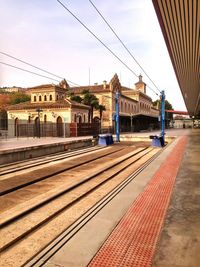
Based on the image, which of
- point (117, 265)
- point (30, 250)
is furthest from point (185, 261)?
point (30, 250)

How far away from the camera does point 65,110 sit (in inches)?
1791

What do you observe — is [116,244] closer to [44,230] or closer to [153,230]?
[153,230]

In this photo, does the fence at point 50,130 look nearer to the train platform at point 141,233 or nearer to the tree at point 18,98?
the train platform at point 141,233

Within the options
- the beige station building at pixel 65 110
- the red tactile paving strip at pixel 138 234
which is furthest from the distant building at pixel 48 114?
the red tactile paving strip at pixel 138 234

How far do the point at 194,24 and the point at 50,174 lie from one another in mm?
9372

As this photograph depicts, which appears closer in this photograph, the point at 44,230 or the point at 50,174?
the point at 44,230

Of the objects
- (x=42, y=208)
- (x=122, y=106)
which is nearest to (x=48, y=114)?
(x=122, y=106)

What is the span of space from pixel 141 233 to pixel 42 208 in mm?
3341

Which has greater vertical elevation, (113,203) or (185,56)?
(185,56)

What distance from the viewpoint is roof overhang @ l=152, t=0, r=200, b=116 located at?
1123 centimetres

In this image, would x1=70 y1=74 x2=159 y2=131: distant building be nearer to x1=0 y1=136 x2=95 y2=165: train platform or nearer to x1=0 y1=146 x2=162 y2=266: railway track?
x1=0 y1=136 x2=95 y2=165: train platform

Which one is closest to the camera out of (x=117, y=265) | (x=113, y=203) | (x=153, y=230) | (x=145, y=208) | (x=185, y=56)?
(x=117, y=265)

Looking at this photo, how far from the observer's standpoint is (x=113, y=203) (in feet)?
27.6

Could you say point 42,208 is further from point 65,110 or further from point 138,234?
point 65,110
